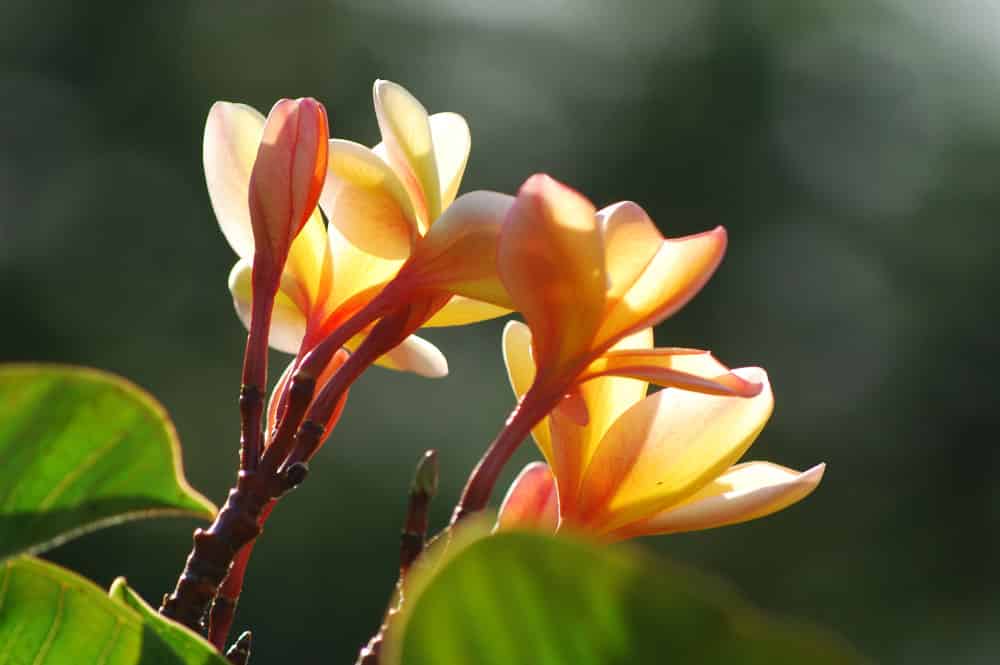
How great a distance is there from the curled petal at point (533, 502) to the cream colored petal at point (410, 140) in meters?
0.15

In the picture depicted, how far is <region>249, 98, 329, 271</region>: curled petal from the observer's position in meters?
0.58

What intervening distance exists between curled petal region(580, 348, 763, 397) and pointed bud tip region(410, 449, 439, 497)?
0.26 feet

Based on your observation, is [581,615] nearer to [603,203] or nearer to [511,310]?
[511,310]

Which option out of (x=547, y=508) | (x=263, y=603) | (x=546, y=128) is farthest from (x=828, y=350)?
(x=547, y=508)

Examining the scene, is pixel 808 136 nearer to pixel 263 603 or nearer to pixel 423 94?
pixel 423 94

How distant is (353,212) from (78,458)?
211 millimetres

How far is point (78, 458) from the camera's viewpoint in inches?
17.1

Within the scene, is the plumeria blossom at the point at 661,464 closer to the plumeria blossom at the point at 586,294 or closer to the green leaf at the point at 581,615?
the plumeria blossom at the point at 586,294

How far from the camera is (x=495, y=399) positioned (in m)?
8.36

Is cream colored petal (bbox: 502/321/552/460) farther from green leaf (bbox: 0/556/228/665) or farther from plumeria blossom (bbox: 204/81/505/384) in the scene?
green leaf (bbox: 0/556/228/665)

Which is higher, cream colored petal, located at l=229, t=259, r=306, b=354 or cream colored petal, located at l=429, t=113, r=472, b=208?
cream colored petal, located at l=429, t=113, r=472, b=208

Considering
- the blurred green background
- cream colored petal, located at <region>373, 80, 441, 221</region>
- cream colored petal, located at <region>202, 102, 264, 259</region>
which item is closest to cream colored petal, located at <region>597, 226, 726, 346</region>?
cream colored petal, located at <region>373, 80, 441, 221</region>

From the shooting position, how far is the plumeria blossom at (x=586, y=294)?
53 cm

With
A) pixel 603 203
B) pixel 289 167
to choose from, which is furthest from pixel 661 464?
pixel 603 203
